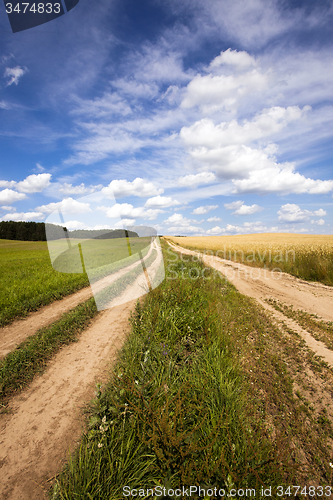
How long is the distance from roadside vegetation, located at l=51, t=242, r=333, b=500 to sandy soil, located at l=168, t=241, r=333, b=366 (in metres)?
0.70

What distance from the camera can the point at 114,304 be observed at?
30.7ft

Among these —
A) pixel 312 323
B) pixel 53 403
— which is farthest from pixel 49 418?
pixel 312 323

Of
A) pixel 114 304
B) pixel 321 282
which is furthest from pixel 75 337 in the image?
pixel 321 282

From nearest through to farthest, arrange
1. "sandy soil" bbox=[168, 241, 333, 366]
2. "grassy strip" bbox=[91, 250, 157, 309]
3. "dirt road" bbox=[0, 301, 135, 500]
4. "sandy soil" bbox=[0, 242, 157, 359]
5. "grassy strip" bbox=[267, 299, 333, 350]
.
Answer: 1. "dirt road" bbox=[0, 301, 135, 500]
2. "sandy soil" bbox=[0, 242, 157, 359]
3. "grassy strip" bbox=[267, 299, 333, 350]
4. "sandy soil" bbox=[168, 241, 333, 366]
5. "grassy strip" bbox=[91, 250, 157, 309]

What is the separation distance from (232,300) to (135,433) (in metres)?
7.96

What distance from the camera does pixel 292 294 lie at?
11.7 m

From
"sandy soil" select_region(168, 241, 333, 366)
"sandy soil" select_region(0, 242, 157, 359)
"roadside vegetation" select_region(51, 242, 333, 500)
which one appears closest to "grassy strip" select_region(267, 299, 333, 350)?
"sandy soil" select_region(168, 241, 333, 366)

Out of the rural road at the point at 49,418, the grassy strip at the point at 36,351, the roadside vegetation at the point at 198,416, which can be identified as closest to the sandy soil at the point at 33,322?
A: the grassy strip at the point at 36,351

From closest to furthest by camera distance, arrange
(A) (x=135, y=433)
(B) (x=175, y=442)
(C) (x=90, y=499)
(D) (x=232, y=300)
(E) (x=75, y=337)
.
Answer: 1. (C) (x=90, y=499)
2. (B) (x=175, y=442)
3. (A) (x=135, y=433)
4. (E) (x=75, y=337)
5. (D) (x=232, y=300)

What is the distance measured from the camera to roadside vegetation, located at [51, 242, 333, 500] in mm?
2469

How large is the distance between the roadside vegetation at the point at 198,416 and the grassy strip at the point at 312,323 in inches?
37.2

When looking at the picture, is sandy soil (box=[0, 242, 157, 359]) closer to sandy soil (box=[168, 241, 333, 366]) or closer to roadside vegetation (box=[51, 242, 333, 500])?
roadside vegetation (box=[51, 242, 333, 500])

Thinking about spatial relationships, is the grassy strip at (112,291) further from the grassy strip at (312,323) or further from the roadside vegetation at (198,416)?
the grassy strip at (312,323)

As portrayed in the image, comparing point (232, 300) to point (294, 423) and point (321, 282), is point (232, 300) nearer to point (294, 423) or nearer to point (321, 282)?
point (294, 423)
